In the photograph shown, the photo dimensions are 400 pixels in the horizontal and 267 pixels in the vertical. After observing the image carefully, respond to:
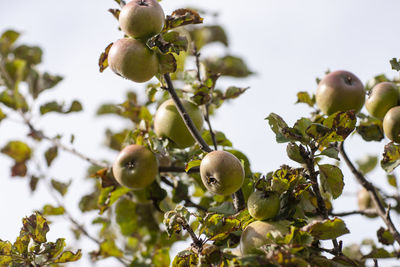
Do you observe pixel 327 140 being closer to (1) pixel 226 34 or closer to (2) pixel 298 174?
(2) pixel 298 174

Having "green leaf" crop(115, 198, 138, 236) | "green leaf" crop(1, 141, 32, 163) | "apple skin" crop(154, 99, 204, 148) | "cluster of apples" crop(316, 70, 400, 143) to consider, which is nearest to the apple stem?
"apple skin" crop(154, 99, 204, 148)

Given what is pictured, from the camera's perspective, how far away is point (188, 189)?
2.46 meters

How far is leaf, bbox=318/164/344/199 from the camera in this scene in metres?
1.68

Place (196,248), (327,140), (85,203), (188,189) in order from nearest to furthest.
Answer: (196,248), (327,140), (188,189), (85,203)

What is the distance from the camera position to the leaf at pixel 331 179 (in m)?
1.68

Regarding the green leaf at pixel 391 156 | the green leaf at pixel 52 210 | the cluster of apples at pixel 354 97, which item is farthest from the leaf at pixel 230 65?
the green leaf at pixel 391 156

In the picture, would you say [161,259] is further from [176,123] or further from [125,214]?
[176,123]

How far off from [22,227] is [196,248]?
0.67 m

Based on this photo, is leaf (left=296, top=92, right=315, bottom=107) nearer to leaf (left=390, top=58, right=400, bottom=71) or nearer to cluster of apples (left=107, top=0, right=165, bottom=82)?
leaf (left=390, top=58, right=400, bottom=71)

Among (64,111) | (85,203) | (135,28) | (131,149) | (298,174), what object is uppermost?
(135,28)

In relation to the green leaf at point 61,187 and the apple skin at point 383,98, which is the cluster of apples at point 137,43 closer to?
the apple skin at point 383,98

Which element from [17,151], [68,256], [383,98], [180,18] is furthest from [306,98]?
A: [17,151]

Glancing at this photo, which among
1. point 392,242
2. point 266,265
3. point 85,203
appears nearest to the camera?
point 266,265

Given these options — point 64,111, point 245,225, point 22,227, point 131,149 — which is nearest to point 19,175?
point 64,111
